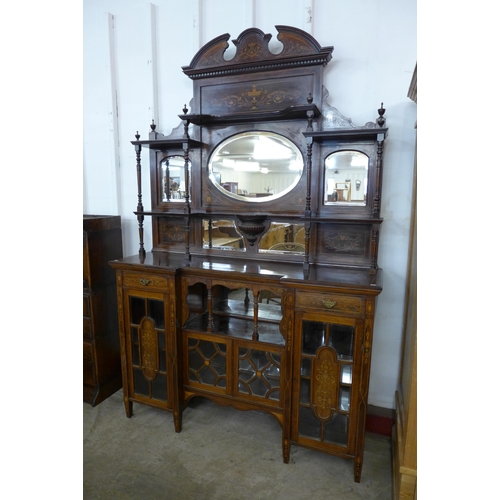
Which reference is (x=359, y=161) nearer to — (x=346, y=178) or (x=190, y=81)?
(x=346, y=178)

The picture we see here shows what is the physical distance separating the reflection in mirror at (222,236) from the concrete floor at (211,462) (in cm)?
129

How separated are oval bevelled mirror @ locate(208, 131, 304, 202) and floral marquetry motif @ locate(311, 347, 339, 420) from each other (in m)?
1.09

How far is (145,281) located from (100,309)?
695mm

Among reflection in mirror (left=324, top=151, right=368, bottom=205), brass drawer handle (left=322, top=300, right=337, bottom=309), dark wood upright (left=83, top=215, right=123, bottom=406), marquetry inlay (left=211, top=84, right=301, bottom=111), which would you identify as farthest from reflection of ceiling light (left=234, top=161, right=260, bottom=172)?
dark wood upright (left=83, top=215, right=123, bottom=406)

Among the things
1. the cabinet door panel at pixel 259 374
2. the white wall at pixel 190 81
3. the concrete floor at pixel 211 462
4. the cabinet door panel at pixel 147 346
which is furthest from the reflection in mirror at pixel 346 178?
the concrete floor at pixel 211 462

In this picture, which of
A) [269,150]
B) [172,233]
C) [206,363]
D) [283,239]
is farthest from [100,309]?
[269,150]

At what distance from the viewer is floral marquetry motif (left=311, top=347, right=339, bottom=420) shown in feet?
6.24

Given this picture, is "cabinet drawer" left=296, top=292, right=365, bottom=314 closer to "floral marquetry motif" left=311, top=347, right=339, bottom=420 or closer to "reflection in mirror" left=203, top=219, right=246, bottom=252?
"floral marquetry motif" left=311, top=347, right=339, bottom=420

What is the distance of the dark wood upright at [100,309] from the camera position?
2543mm

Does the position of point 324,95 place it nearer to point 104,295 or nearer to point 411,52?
point 411,52

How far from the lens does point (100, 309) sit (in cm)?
264

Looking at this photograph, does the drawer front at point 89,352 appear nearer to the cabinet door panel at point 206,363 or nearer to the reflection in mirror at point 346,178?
the cabinet door panel at point 206,363
